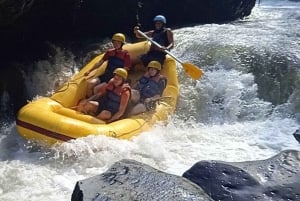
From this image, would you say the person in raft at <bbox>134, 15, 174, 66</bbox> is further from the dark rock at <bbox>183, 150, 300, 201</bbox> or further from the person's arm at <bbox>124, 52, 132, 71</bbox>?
the dark rock at <bbox>183, 150, 300, 201</bbox>

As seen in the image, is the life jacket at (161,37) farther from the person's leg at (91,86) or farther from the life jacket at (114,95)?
the life jacket at (114,95)

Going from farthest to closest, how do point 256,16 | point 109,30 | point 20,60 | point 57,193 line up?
point 256,16, point 109,30, point 20,60, point 57,193

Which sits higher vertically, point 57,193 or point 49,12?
point 49,12

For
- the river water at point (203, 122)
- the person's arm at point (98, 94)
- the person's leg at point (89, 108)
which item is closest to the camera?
the river water at point (203, 122)

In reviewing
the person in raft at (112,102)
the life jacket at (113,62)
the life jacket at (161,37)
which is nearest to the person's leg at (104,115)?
the person in raft at (112,102)

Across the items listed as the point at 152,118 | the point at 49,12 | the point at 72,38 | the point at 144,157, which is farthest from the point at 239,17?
the point at 144,157

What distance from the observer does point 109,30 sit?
9992mm

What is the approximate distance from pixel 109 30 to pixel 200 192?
23.7 feet

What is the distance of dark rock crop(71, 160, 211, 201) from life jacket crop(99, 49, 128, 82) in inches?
151

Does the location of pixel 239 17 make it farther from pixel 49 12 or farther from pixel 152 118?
pixel 152 118

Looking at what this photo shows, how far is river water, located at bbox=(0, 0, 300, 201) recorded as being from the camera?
5457mm

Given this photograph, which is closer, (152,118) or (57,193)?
(57,193)

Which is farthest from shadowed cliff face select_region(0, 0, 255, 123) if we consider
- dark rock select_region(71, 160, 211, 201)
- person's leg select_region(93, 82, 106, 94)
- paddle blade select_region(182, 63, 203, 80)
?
dark rock select_region(71, 160, 211, 201)

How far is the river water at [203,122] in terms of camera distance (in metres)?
5.46
